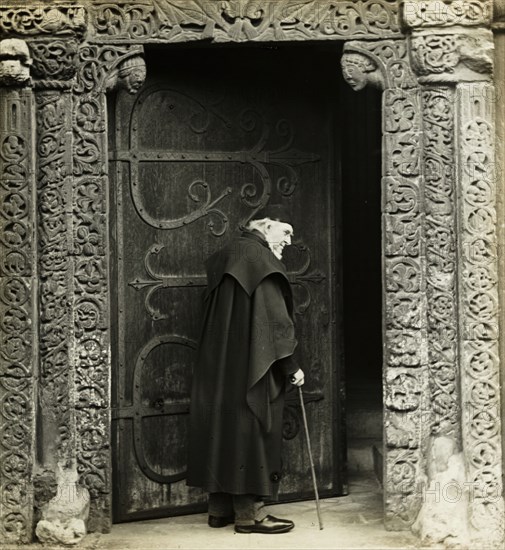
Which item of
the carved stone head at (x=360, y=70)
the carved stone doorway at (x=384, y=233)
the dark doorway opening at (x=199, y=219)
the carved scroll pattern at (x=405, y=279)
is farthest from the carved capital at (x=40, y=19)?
the carved scroll pattern at (x=405, y=279)

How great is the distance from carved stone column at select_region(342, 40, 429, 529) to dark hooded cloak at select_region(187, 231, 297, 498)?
609 millimetres

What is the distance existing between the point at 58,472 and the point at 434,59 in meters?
3.05

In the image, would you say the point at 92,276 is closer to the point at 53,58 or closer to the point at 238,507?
the point at 53,58

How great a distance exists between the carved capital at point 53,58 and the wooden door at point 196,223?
19.5 inches

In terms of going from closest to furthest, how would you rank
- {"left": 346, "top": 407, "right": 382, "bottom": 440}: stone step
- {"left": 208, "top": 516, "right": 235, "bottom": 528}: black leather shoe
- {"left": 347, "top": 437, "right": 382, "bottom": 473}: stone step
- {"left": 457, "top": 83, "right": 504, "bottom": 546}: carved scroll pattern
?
{"left": 457, "top": 83, "right": 504, "bottom": 546}: carved scroll pattern
{"left": 208, "top": 516, "right": 235, "bottom": 528}: black leather shoe
{"left": 347, "top": 437, "right": 382, "bottom": 473}: stone step
{"left": 346, "top": 407, "right": 382, "bottom": 440}: stone step

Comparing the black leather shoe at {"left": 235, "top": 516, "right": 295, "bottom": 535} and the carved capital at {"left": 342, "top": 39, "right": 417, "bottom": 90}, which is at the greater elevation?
the carved capital at {"left": 342, "top": 39, "right": 417, "bottom": 90}

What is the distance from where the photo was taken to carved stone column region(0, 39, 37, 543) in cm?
659

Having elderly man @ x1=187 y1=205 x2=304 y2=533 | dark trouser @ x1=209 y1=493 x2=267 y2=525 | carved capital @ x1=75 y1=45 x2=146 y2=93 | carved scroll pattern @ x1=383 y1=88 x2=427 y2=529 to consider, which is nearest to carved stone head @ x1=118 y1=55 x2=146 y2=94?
carved capital @ x1=75 y1=45 x2=146 y2=93

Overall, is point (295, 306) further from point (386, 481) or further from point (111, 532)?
point (111, 532)

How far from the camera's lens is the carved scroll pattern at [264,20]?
6668mm

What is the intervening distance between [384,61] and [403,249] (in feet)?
3.40

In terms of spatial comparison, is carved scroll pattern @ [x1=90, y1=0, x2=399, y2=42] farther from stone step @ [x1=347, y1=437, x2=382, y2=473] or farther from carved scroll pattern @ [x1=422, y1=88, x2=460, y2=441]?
stone step @ [x1=347, y1=437, x2=382, y2=473]

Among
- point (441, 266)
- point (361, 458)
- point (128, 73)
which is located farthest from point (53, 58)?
point (361, 458)

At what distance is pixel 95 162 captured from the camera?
669cm
